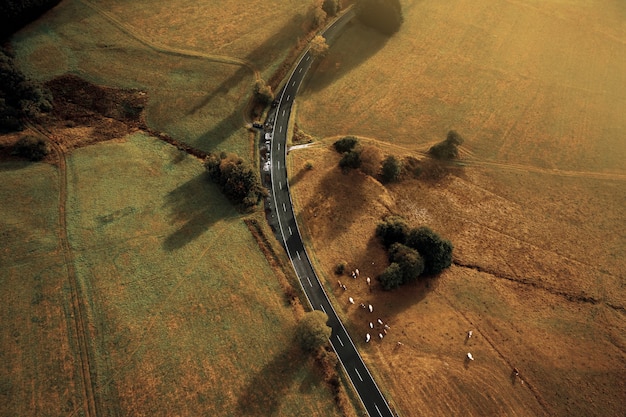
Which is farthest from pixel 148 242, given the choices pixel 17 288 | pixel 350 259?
pixel 350 259

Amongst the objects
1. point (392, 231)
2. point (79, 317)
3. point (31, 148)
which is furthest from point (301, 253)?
point (31, 148)

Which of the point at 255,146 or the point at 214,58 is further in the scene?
the point at 214,58

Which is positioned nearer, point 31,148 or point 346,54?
point 31,148

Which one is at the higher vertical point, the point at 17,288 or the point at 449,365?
the point at 449,365

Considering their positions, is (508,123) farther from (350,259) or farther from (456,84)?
(350,259)

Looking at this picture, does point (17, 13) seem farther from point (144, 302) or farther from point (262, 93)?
point (144, 302)

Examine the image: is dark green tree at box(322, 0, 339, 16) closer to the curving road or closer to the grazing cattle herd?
the curving road
